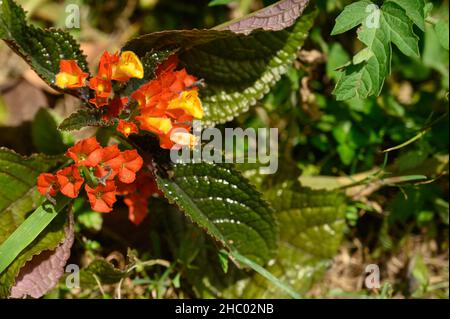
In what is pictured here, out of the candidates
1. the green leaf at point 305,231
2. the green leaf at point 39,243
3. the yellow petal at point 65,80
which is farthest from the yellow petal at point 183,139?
the green leaf at point 305,231

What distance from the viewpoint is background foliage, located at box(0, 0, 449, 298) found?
210 centimetres

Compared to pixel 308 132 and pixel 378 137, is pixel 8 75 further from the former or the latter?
pixel 378 137

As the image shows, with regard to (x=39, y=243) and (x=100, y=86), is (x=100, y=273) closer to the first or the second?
(x=39, y=243)

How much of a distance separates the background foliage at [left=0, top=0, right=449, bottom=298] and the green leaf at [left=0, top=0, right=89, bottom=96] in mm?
222

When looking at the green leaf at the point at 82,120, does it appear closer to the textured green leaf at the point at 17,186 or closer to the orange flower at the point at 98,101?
the orange flower at the point at 98,101

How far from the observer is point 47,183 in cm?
173

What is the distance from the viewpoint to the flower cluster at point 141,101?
163 centimetres

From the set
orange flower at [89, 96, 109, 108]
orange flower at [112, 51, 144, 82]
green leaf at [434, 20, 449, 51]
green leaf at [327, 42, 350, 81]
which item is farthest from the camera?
green leaf at [327, 42, 350, 81]

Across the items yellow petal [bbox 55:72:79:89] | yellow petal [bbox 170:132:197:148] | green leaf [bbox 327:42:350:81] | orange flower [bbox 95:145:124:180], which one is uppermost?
green leaf [bbox 327:42:350:81]

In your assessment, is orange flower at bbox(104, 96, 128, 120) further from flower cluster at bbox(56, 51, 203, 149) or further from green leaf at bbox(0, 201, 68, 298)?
green leaf at bbox(0, 201, 68, 298)

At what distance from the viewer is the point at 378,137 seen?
90.8 inches

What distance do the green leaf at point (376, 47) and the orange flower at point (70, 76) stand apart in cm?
71

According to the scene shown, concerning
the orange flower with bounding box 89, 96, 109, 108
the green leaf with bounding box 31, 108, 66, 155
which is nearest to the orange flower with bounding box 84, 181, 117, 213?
the orange flower with bounding box 89, 96, 109, 108
